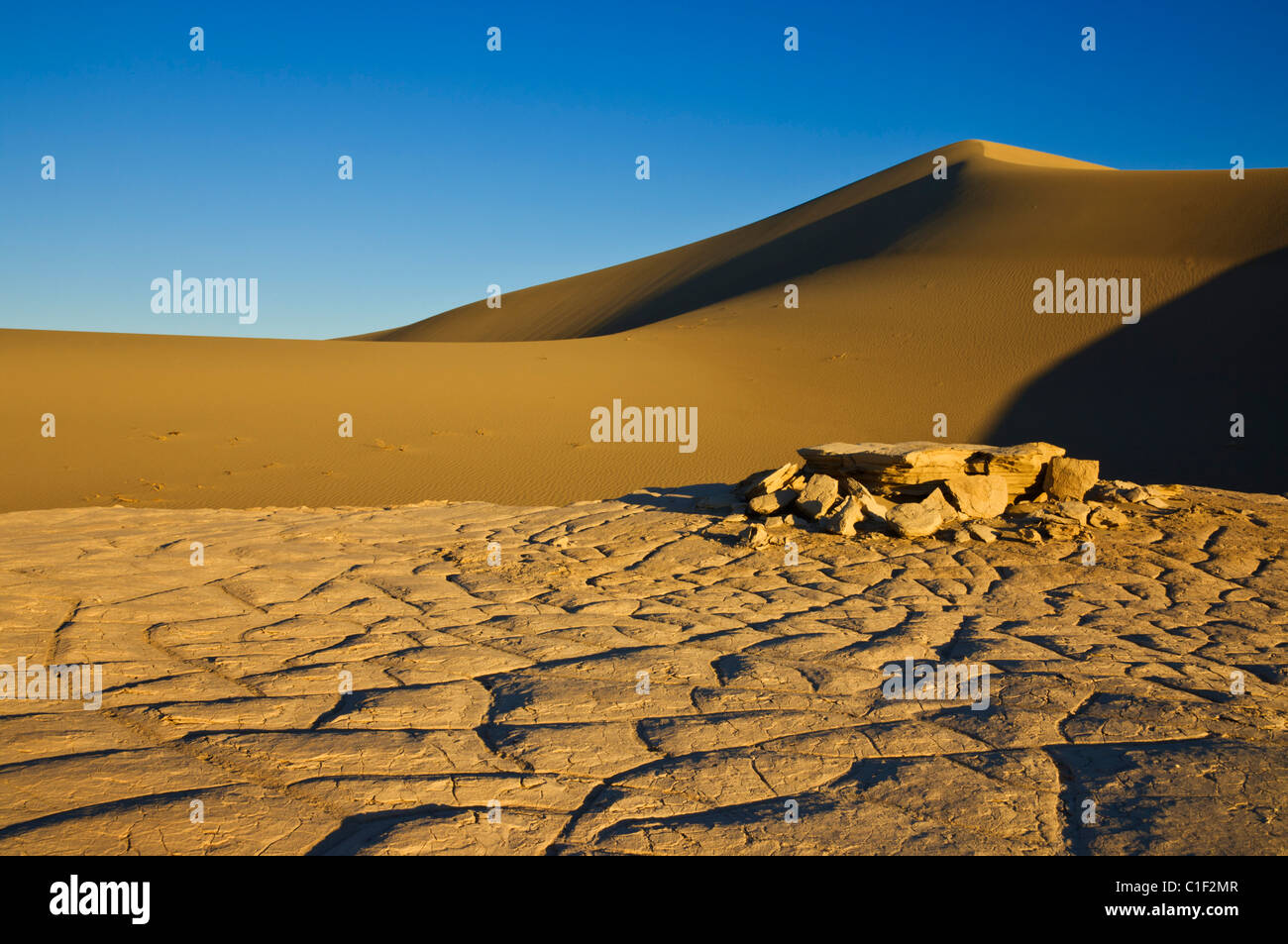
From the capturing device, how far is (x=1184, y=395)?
58.3 feet

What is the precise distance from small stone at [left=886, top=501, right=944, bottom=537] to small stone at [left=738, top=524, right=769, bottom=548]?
1.10m

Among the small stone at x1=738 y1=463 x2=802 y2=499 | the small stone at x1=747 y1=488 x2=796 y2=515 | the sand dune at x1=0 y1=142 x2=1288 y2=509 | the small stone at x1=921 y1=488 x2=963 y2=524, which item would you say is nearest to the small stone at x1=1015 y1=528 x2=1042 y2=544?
the small stone at x1=921 y1=488 x2=963 y2=524

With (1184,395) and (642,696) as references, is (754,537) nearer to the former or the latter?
(642,696)

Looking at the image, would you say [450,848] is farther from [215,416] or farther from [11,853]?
[215,416]

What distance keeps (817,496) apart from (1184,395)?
47.1ft

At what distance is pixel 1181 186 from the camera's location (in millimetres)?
29266

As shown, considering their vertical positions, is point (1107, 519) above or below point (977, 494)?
below

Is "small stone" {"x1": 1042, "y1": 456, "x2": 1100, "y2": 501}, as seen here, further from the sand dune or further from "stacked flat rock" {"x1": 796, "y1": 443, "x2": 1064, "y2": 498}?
the sand dune

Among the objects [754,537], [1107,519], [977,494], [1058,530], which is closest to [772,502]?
[754,537]

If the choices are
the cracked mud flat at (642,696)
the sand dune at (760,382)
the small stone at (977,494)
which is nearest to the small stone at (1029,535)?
the cracked mud flat at (642,696)

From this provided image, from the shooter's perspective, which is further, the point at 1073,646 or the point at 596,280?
the point at 596,280

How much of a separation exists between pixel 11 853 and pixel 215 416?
1475 cm
